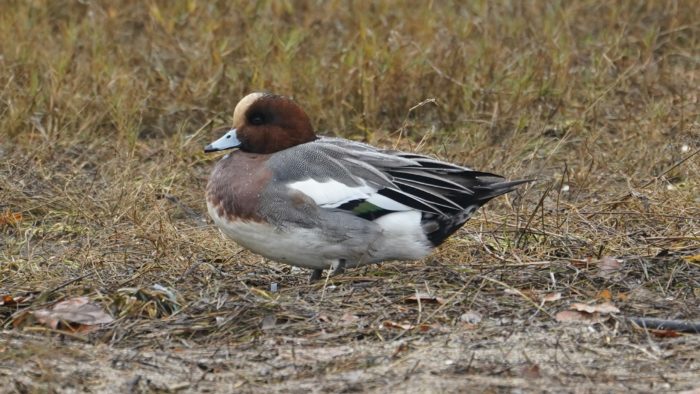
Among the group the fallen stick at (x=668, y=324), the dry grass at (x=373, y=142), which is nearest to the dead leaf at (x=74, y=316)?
A: the dry grass at (x=373, y=142)

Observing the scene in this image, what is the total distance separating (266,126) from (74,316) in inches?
46.6

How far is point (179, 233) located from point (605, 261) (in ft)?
5.74

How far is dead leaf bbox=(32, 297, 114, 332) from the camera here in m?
3.99

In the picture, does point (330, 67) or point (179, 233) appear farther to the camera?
point (330, 67)

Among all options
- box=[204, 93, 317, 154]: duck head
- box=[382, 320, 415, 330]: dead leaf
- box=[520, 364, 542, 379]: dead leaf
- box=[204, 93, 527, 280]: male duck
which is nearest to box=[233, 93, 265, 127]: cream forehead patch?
box=[204, 93, 317, 154]: duck head

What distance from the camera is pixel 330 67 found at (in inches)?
271

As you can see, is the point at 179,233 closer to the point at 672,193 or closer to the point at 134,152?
the point at 134,152

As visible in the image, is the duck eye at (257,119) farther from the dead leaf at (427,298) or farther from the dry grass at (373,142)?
the dead leaf at (427,298)

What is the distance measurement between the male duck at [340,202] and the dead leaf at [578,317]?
73cm

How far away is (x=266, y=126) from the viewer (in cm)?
487

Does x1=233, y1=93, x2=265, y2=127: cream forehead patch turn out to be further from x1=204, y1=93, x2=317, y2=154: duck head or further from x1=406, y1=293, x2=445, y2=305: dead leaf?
x1=406, y1=293, x2=445, y2=305: dead leaf

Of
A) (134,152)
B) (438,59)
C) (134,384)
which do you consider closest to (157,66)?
(134,152)

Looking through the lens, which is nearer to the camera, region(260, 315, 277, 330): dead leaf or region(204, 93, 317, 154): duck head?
region(260, 315, 277, 330): dead leaf

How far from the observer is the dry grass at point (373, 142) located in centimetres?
369
